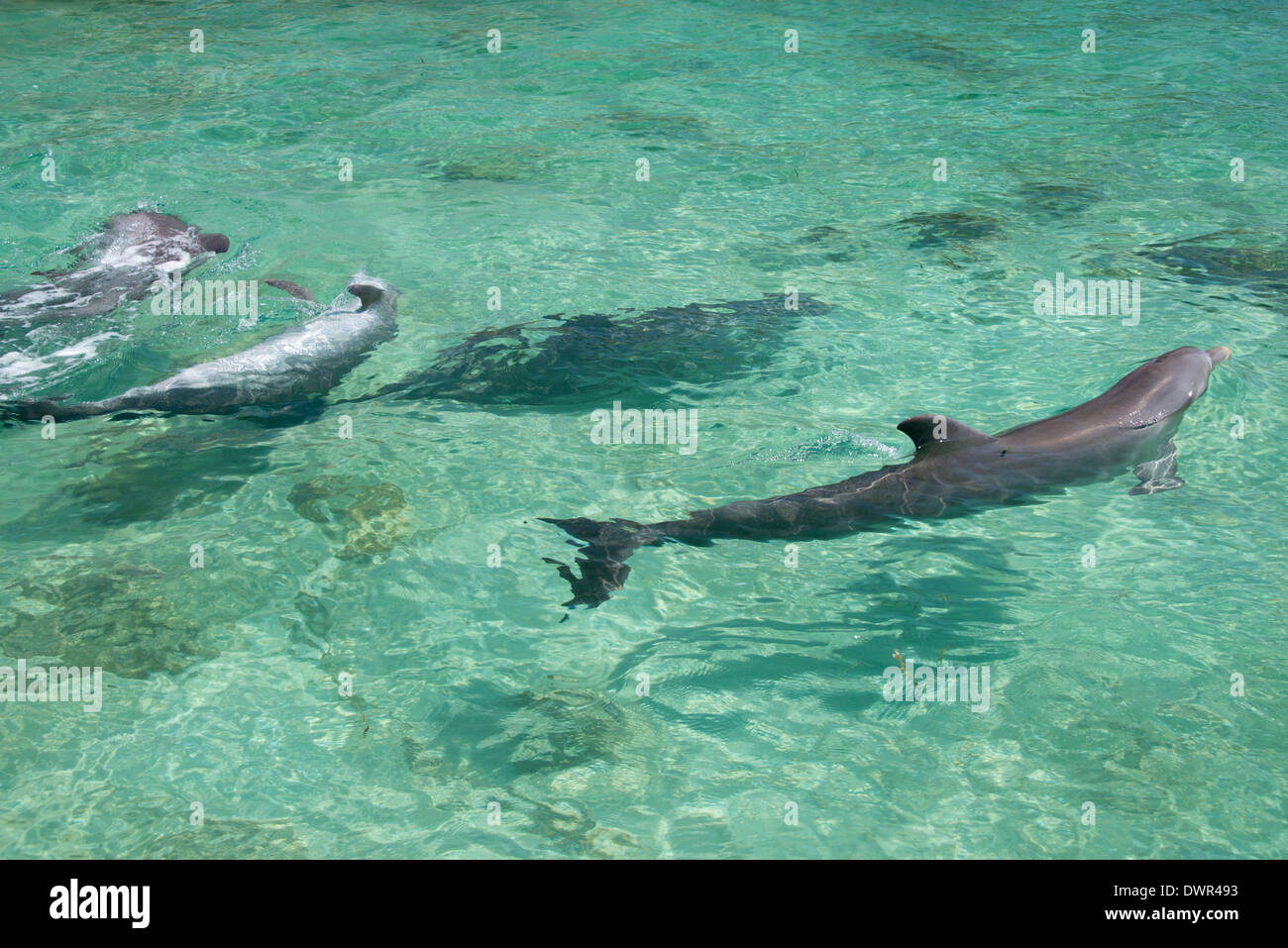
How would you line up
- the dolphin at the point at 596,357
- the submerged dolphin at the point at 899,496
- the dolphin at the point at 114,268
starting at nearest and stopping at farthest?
the submerged dolphin at the point at 899,496 < the dolphin at the point at 596,357 < the dolphin at the point at 114,268

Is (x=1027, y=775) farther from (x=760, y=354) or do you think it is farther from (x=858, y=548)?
(x=760, y=354)

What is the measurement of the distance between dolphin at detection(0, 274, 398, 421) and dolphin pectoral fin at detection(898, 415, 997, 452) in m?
4.13

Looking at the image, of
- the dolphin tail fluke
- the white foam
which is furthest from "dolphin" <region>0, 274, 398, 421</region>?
the dolphin tail fluke

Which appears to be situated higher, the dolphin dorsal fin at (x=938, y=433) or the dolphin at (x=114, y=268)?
the dolphin at (x=114, y=268)

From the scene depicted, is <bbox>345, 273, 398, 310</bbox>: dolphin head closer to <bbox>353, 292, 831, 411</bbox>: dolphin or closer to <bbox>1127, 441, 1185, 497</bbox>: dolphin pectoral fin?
<bbox>353, 292, 831, 411</bbox>: dolphin

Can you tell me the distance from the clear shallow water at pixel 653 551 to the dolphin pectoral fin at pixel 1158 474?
0.13 metres

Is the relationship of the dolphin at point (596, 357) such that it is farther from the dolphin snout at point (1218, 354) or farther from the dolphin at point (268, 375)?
the dolphin snout at point (1218, 354)

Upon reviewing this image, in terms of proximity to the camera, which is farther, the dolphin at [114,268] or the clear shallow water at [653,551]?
the dolphin at [114,268]

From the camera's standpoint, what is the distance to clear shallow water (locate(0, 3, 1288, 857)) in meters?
4.13

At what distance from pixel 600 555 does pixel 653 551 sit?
36 cm

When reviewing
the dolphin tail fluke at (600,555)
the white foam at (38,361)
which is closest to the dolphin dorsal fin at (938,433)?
the dolphin tail fluke at (600,555)

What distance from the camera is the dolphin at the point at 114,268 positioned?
8398 mm

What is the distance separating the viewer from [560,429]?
697 cm
